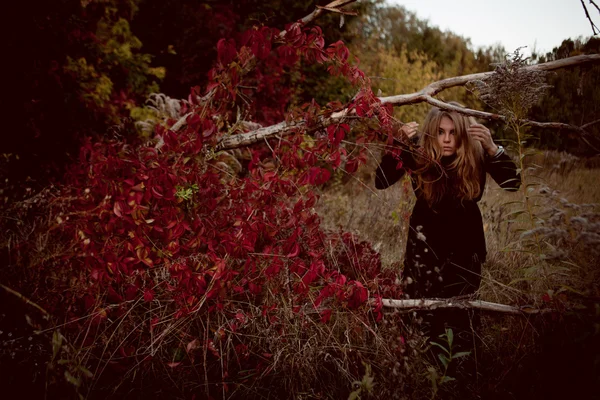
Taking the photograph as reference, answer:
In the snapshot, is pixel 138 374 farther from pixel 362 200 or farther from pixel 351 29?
pixel 351 29

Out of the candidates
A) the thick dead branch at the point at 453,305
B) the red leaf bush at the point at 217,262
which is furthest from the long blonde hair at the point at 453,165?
the thick dead branch at the point at 453,305

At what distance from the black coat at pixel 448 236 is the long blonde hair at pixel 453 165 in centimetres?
4

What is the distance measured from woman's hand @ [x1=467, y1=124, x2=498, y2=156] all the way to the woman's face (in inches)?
4.7

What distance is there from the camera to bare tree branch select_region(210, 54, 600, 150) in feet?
6.10

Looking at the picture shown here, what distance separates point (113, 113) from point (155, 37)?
257 cm

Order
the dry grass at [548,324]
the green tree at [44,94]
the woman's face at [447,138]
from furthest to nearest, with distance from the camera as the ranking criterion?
the green tree at [44,94] → the woman's face at [447,138] → the dry grass at [548,324]

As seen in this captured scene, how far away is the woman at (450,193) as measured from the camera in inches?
95.0

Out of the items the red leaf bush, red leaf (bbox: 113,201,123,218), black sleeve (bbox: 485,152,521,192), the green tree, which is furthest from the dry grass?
the green tree

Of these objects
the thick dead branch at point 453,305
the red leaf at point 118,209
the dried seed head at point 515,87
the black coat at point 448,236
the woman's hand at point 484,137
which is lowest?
the thick dead branch at point 453,305

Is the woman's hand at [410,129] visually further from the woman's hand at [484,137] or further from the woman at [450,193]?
the woman's hand at [484,137]

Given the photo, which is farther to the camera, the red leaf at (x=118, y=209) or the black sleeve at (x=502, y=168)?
the black sleeve at (x=502, y=168)

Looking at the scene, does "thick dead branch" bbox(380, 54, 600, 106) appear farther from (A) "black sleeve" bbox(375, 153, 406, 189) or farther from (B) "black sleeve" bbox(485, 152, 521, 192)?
(B) "black sleeve" bbox(485, 152, 521, 192)

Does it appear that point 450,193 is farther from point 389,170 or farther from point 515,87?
point 515,87

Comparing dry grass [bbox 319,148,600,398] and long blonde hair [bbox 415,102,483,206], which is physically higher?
long blonde hair [bbox 415,102,483,206]
